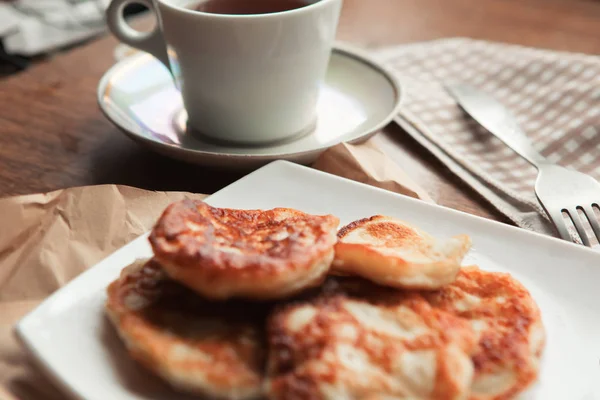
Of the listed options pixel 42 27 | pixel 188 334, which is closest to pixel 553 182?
pixel 188 334

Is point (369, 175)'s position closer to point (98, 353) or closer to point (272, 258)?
point (272, 258)

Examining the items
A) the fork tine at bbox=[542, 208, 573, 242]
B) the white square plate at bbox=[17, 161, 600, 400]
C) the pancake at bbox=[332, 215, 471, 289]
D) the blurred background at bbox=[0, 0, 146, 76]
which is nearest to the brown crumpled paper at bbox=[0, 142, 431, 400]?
the white square plate at bbox=[17, 161, 600, 400]

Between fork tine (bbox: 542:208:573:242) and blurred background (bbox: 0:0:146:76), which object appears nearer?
fork tine (bbox: 542:208:573:242)

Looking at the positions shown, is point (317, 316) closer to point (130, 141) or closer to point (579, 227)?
point (579, 227)

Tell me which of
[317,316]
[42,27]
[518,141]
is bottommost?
[42,27]

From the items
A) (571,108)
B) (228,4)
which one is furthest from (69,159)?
(571,108)

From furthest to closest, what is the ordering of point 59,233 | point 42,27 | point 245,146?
point 42,27 → point 245,146 → point 59,233

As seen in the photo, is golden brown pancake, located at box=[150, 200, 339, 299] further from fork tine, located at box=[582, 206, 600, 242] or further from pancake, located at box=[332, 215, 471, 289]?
fork tine, located at box=[582, 206, 600, 242]
